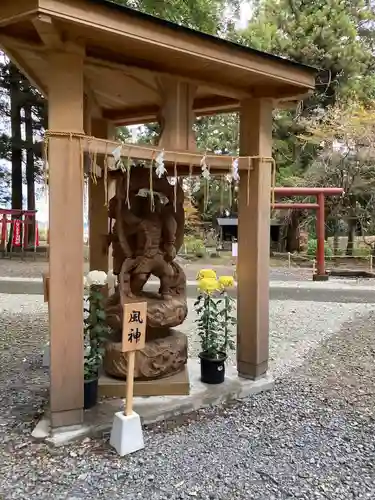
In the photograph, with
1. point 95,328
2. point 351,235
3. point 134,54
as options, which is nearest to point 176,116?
point 134,54

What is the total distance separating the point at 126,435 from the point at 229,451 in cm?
54

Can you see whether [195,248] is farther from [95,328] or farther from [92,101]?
[95,328]

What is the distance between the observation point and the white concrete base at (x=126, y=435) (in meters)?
2.27

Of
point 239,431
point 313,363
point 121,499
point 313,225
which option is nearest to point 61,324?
point 121,499

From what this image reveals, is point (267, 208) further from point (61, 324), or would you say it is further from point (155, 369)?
point (61, 324)

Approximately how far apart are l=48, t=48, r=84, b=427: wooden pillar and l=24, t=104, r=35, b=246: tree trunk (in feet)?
32.9

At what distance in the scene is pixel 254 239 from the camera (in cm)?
317

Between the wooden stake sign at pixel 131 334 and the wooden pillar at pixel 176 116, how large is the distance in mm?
1100

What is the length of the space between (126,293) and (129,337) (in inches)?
31.2

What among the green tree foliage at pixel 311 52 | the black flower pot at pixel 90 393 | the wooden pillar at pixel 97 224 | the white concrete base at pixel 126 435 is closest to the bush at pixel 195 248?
the green tree foliage at pixel 311 52

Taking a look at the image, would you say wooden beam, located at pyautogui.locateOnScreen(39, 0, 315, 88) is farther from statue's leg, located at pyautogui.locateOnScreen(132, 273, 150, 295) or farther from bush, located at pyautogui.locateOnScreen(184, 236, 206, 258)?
Result: bush, located at pyautogui.locateOnScreen(184, 236, 206, 258)

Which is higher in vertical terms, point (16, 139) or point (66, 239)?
point (16, 139)

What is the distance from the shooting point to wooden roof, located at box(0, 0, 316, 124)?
2133mm

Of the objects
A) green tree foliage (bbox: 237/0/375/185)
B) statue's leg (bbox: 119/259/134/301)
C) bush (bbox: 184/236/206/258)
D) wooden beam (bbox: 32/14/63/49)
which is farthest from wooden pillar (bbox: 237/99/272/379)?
bush (bbox: 184/236/206/258)
